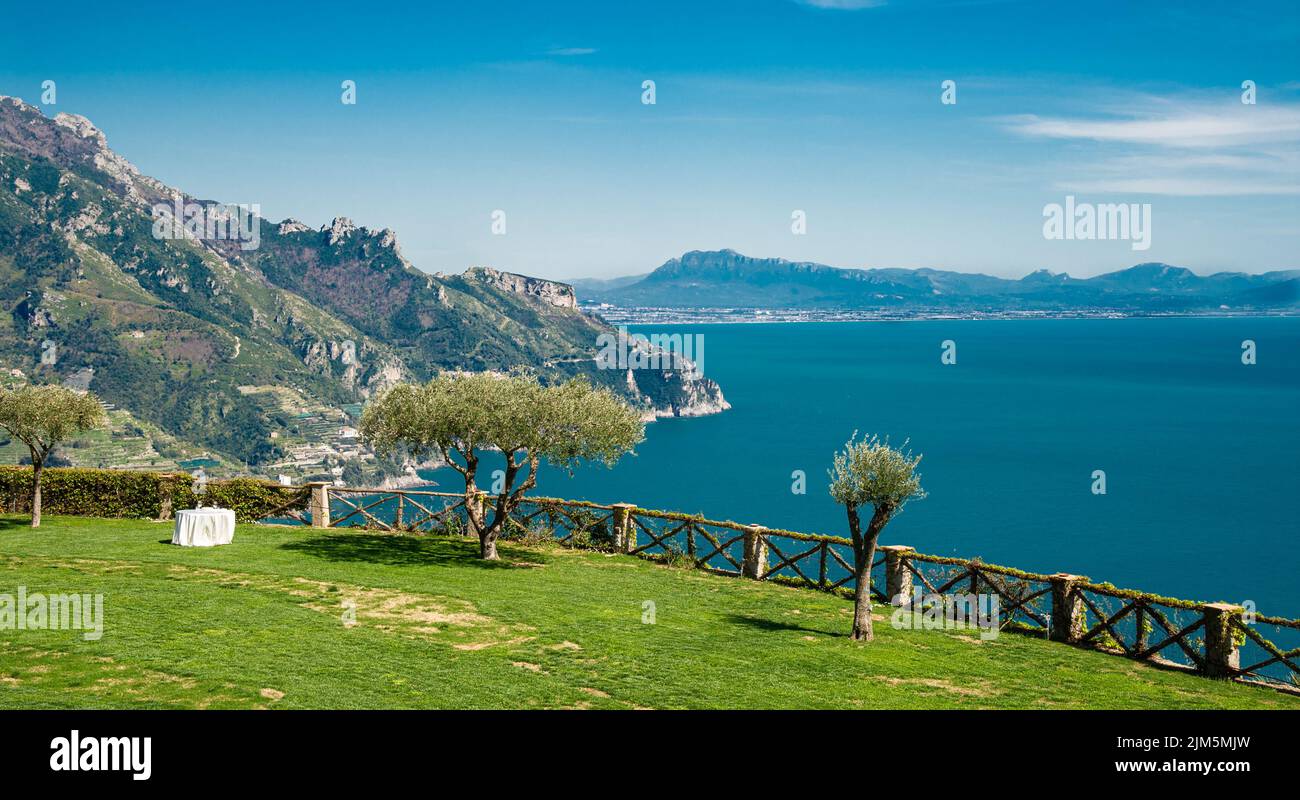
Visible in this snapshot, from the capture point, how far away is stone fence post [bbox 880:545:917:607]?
24.2 meters

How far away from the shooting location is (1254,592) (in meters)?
87.8

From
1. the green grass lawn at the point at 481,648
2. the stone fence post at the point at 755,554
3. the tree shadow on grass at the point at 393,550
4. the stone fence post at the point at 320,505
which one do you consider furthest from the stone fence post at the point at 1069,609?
the stone fence post at the point at 320,505

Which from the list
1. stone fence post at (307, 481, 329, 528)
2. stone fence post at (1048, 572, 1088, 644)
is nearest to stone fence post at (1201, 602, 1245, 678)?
stone fence post at (1048, 572, 1088, 644)

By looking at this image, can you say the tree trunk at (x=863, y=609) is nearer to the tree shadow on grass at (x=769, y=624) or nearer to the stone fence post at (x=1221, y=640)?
the tree shadow on grass at (x=769, y=624)

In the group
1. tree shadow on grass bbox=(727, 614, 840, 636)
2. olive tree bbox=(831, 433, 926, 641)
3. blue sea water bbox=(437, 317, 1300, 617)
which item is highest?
olive tree bbox=(831, 433, 926, 641)

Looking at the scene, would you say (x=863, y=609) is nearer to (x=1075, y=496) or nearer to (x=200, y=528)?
(x=200, y=528)

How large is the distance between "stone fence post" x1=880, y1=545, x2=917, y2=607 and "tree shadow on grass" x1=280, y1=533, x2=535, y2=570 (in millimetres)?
10355

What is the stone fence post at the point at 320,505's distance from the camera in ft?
105

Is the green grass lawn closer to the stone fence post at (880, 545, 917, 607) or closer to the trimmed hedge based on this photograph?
the stone fence post at (880, 545, 917, 607)

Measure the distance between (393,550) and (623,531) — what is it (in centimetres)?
727

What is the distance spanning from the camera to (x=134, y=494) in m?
33.2

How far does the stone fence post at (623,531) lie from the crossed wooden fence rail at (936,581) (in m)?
0.03
